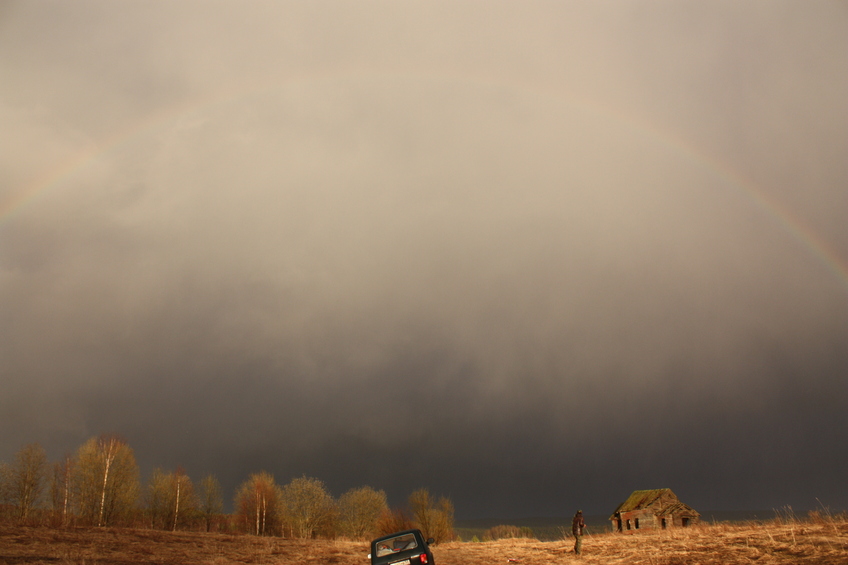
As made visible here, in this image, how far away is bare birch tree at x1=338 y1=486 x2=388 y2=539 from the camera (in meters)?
105

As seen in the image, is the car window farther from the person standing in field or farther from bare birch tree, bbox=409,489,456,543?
bare birch tree, bbox=409,489,456,543

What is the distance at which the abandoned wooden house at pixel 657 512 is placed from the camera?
74.6 m

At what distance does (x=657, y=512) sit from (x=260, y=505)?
71.7m

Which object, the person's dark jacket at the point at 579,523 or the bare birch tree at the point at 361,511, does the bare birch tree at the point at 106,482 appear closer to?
the bare birch tree at the point at 361,511

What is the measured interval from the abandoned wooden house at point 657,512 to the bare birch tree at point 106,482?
7341 cm

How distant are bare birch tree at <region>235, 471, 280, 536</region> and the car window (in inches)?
3807

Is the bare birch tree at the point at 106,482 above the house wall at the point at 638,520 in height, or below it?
above

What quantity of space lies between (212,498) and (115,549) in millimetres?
84277

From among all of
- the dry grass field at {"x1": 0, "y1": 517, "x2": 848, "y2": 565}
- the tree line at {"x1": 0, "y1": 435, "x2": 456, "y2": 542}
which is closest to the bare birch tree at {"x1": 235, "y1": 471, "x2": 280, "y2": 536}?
the tree line at {"x1": 0, "y1": 435, "x2": 456, "y2": 542}

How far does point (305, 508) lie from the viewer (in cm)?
10512

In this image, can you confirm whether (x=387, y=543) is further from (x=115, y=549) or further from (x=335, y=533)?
(x=335, y=533)

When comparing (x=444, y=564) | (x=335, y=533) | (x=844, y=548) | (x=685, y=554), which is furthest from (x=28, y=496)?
(x=844, y=548)

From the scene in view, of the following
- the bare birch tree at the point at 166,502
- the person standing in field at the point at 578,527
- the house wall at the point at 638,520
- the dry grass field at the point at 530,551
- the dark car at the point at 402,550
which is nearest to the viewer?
the dark car at the point at 402,550

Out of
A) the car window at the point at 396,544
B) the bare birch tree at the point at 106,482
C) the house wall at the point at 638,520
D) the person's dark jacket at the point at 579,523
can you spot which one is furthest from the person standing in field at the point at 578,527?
the bare birch tree at the point at 106,482
